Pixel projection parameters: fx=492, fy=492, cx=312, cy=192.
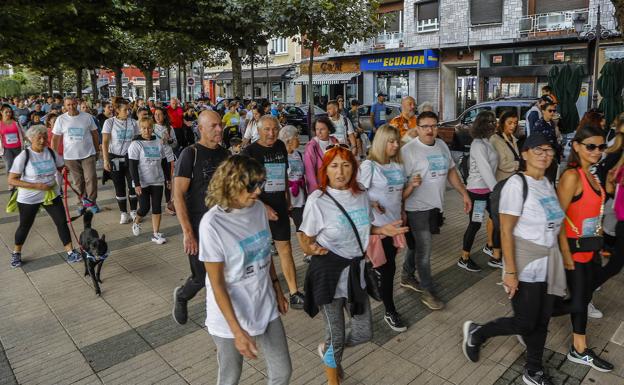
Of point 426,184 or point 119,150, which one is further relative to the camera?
point 119,150

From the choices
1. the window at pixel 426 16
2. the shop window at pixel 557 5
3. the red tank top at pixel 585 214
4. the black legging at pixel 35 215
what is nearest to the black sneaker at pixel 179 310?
the black legging at pixel 35 215

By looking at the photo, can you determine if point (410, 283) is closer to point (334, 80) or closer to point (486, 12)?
point (486, 12)

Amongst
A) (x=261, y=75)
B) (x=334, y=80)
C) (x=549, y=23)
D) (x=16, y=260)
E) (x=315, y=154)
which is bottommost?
(x=16, y=260)

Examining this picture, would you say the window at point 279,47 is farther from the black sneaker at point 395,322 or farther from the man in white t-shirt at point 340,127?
the black sneaker at point 395,322

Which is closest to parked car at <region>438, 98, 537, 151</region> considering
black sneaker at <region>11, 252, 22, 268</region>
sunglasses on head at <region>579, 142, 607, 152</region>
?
sunglasses on head at <region>579, 142, 607, 152</region>

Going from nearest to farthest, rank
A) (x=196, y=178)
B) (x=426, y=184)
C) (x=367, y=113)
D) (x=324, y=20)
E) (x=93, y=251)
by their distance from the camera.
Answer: (x=196, y=178) < (x=426, y=184) < (x=93, y=251) < (x=324, y=20) < (x=367, y=113)

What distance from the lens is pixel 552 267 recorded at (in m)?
3.24

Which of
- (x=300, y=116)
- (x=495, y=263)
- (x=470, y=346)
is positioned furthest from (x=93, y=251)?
(x=300, y=116)

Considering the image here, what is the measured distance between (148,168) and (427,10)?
2267 centimetres

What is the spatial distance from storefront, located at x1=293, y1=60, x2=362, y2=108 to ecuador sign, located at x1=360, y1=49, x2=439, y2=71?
99cm

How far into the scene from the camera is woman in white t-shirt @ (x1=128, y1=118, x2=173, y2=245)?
21.6ft

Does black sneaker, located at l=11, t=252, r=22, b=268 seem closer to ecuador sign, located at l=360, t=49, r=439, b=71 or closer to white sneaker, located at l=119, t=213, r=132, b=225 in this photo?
white sneaker, located at l=119, t=213, r=132, b=225

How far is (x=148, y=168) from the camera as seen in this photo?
6633mm

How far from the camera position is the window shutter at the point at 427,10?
25.4 m
